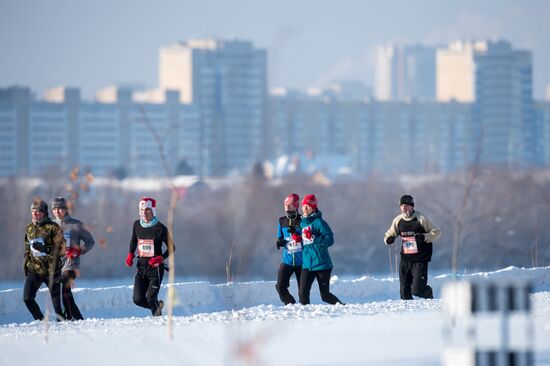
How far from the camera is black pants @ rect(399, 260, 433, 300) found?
674 inches

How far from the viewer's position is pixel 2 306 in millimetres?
19203

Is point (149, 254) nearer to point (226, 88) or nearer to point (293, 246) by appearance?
point (293, 246)

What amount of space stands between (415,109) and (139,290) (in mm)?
160006

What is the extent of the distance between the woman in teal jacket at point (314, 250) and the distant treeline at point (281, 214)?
35168 millimetres

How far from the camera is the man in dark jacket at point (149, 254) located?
16.0 meters

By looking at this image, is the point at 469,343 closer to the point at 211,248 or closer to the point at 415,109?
the point at 211,248

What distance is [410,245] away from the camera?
55.9 feet

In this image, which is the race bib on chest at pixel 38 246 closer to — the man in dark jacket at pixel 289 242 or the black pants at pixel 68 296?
the black pants at pixel 68 296

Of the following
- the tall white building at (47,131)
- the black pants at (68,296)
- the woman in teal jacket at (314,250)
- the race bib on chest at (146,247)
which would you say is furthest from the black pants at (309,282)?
the tall white building at (47,131)

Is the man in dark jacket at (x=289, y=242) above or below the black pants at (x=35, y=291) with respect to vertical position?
above

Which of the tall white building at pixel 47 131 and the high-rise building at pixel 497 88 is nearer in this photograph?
the tall white building at pixel 47 131

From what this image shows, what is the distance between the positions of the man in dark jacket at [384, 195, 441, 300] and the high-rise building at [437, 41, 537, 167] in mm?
156054

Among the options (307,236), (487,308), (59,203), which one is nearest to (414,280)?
(307,236)

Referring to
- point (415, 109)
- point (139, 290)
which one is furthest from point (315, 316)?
point (415, 109)
